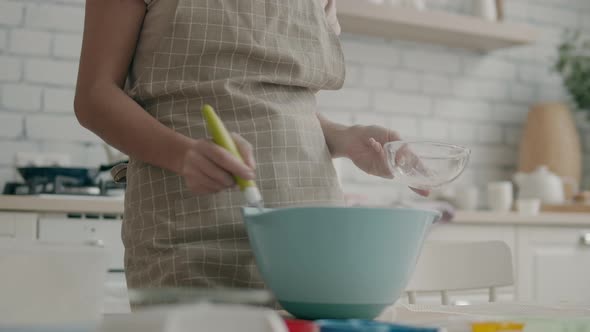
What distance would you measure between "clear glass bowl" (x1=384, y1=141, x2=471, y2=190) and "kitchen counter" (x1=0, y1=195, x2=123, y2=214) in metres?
1.36

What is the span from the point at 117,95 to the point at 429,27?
223 centimetres

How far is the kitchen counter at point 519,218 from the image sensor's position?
2.63 m

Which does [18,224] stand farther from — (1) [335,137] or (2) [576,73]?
(2) [576,73]

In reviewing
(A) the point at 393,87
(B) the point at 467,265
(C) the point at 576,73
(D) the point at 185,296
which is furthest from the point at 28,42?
(D) the point at 185,296

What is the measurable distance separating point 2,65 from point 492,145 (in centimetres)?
201

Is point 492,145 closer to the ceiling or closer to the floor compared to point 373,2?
closer to the floor

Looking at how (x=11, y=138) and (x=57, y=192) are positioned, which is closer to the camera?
(x=57, y=192)

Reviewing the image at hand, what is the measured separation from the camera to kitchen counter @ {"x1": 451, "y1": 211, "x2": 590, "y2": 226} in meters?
2.63

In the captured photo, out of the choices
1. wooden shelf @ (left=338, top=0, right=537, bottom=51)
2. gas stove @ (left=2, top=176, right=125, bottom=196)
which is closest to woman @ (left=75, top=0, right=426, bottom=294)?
gas stove @ (left=2, top=176, right=125, bottom=196)

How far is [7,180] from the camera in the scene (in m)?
2.64

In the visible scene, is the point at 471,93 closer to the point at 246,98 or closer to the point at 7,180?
the point at 7,180

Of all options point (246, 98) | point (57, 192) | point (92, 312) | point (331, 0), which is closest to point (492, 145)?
point (57, 192)

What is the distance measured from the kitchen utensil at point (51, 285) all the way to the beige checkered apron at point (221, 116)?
432 mm

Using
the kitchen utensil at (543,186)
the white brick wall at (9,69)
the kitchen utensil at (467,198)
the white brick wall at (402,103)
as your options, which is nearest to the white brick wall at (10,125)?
the white brick wall at (9,69)
